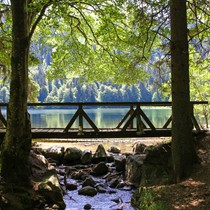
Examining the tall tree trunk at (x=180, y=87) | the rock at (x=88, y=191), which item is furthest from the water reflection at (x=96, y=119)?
the tall tree trunk at (x=180, y=87)

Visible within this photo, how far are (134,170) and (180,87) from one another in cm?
392

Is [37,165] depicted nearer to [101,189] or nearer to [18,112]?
[101,189]

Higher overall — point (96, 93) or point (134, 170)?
point (96, 93)

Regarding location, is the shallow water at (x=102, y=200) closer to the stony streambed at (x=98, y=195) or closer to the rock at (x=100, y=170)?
the stony streambed at (x=98, y=195)

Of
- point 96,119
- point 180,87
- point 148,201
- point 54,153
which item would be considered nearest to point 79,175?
point 54,153

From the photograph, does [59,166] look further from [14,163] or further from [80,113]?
[14,163]

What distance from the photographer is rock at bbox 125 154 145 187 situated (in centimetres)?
1042

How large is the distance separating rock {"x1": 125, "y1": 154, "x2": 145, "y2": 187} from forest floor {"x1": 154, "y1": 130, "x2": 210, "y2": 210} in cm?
226

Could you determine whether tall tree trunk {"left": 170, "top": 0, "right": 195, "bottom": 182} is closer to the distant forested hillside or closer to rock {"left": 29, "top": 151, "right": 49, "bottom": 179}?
rock {"left": 29, "top": 151, "right": 49, "bottom": 179}

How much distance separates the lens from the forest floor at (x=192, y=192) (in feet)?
21.2

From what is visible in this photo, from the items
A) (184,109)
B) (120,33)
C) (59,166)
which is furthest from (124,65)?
(184,109)

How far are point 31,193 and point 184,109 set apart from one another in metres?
4.57

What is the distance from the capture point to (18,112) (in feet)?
25.9

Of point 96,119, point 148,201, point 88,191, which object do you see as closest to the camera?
point 148,201
